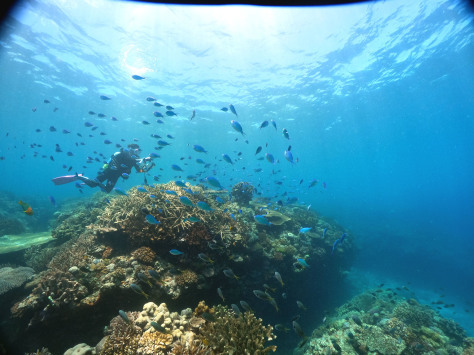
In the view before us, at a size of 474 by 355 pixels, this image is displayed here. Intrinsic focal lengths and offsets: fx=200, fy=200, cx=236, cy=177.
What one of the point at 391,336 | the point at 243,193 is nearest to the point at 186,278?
the point at 391,336

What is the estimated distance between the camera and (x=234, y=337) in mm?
3713

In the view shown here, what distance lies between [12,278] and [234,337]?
24.0 ft

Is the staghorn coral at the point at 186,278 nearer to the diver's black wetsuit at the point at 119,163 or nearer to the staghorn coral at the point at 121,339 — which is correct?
the staghorn coral at the point at 121,339

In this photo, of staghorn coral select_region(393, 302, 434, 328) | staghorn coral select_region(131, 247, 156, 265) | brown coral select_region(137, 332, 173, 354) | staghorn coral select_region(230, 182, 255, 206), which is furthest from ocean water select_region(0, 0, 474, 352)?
brown coral select_region(137, 332, 173, 354)

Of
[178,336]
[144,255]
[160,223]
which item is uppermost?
[160,223]

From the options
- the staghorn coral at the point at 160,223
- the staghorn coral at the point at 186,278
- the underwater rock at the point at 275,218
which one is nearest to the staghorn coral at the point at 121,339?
the staghorn coral at the point at 186,278

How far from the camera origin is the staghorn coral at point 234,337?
3.57 m

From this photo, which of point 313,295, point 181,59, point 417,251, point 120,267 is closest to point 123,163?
point 120,267

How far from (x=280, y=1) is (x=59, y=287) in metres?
6.83

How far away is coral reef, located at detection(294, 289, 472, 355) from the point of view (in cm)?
708

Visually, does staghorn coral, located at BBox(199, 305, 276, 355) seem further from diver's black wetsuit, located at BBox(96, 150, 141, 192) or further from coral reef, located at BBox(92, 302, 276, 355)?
diver's black wetsuit, located at BBox(96, 150, 141, 192)

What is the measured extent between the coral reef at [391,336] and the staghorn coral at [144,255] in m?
6.64

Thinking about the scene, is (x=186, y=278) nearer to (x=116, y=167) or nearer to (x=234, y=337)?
(x=234, y=337)

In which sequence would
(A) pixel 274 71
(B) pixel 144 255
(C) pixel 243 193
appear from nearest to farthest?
(B) pixel 144 255, (C) pixel 243 193, (A) pixel 274 71
